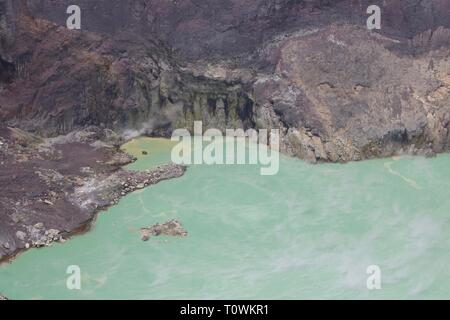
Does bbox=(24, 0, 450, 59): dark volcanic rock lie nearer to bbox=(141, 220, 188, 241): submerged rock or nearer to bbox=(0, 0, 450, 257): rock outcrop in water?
bbox=(0, 0, 450, 257): rock outcrop in water

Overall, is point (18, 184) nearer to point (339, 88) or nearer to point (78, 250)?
point (78, 250)

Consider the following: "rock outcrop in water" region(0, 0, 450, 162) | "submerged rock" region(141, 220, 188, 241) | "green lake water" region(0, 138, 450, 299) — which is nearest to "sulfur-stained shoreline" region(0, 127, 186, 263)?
"green lake water" region(0, 138, 450, 299)

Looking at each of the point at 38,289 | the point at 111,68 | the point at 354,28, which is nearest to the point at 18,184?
the point at 38,289
